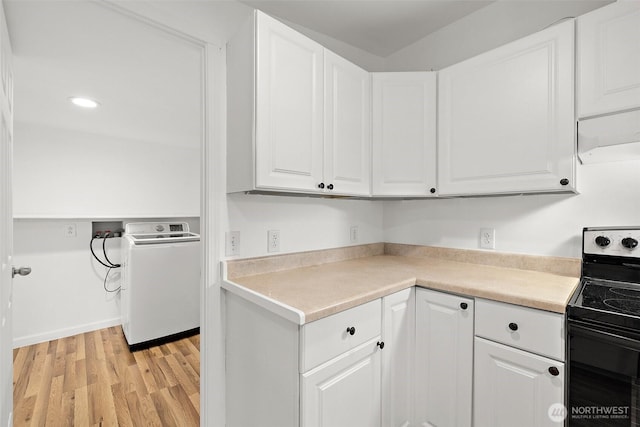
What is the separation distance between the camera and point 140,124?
2939 millimetres

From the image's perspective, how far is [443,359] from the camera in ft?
4.41

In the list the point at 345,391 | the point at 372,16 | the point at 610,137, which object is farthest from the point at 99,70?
the point at 610,137

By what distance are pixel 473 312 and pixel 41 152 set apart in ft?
13.0

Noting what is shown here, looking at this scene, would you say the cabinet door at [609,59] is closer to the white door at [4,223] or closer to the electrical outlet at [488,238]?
the electrical outlet at [488,238]

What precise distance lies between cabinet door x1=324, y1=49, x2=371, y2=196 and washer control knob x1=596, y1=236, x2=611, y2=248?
1126mm

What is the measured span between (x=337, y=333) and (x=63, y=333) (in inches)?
132

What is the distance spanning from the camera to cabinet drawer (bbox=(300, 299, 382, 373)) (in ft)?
3.26

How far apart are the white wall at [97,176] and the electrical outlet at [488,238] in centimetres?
339

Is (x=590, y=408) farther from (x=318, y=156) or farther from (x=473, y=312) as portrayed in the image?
(x=318, y=156)

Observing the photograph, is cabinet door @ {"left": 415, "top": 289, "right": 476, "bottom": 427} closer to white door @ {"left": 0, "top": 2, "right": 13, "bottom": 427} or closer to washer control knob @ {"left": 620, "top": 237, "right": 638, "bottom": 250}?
washer control knob @ {"left": 620, "top": 237, "right": 638, "bottom": 250}

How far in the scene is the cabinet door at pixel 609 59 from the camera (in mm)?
1133

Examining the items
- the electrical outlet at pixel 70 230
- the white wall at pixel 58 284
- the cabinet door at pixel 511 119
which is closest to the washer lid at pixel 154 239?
the white wall at pixel 58 284

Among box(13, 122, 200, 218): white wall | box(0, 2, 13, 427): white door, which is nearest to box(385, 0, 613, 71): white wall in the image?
box(0, 2, 13, 427): white door

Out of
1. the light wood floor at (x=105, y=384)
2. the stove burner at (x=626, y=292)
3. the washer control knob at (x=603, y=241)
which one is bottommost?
the light wood floor at (x=105, y=384)
